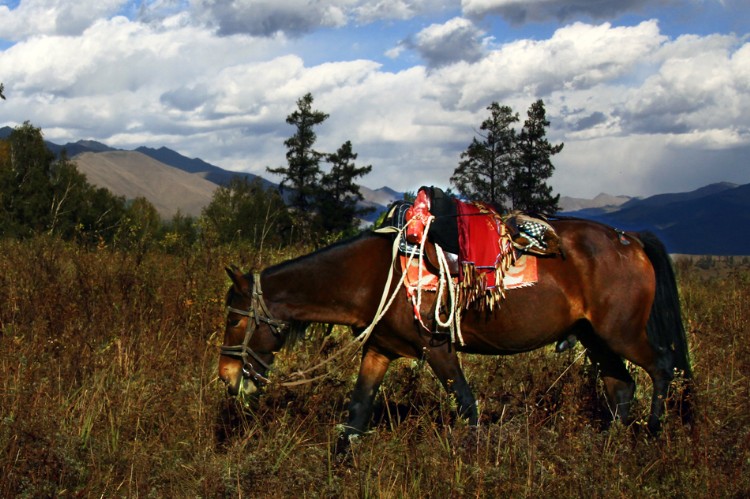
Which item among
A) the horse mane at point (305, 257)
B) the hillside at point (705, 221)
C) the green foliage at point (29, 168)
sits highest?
the green foliage at point (29, 168)

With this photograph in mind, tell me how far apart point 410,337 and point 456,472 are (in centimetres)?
127

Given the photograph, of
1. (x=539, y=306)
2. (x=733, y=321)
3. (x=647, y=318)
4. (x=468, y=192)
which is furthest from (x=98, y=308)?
(x=468, y=192)

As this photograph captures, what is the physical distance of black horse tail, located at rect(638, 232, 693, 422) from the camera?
564 centimetres

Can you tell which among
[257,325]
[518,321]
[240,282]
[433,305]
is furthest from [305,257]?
[518,321]

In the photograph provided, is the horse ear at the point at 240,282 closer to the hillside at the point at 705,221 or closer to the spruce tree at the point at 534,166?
the spruce tree at the point at 534,166

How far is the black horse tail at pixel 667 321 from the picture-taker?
5.64 m

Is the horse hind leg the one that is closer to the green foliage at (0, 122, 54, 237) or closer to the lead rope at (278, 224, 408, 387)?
the lead rope at (278, 224, 408, 387)

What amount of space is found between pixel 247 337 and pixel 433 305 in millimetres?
1345

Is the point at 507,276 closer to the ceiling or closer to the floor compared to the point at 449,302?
closer to the ceiling

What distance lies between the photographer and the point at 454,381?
198 inches

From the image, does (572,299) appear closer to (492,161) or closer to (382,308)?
(382,308)

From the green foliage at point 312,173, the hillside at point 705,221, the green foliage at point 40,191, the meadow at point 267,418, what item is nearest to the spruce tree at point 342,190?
the green foliage at point 312,173

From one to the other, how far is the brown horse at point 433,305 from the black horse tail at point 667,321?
0.06 ft

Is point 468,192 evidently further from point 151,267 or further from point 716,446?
point 716,446
